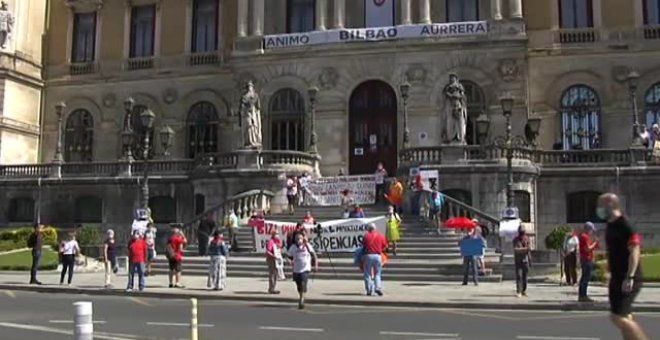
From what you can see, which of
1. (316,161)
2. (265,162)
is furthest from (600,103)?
(265,162)

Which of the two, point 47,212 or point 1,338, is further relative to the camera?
point 47,212

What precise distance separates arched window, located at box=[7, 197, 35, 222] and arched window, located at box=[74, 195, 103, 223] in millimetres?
2601

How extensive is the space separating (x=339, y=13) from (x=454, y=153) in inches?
461

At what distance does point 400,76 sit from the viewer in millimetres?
40719

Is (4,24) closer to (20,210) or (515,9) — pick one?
(20,210)

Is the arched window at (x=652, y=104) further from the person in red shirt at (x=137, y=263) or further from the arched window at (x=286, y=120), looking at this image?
the person in red shirt at (x=137, y=263)

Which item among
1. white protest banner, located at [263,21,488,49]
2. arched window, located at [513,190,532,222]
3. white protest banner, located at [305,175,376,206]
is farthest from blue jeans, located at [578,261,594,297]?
white protest banner, located at [263,21,488,49]

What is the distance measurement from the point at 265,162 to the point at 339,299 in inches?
673

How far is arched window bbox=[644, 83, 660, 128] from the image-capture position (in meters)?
39.3

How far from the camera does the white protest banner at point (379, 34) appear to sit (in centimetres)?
3969

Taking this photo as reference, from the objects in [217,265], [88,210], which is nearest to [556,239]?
[217,265]

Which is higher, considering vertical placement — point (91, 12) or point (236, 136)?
point (91, 12)

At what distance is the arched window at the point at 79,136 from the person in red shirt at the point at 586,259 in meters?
33.8

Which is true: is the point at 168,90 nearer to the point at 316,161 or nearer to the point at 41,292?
the point at 316,161
